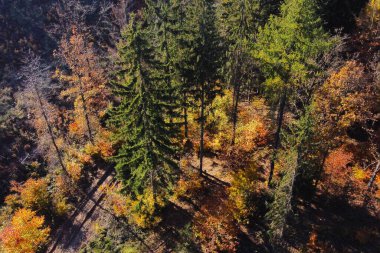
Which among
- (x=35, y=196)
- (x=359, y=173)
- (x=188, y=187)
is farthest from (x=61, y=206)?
(x=359, y=173)

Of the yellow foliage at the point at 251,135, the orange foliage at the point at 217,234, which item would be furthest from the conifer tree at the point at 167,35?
the orange foliage at the point at 217,234

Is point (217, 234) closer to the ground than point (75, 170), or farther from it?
farther from it

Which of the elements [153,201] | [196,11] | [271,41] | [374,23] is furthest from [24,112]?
[374,23]

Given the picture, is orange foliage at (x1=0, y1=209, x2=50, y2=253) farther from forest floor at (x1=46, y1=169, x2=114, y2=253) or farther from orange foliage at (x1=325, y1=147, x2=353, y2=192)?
orange foliage at (x1=325, y1=147, x2=353, y2=192)

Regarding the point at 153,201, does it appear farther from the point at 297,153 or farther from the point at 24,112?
the point at 24,112

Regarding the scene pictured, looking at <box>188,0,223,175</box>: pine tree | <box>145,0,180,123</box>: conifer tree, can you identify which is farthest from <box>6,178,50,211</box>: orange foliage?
<box>188,0,223,175</box>: pine tree

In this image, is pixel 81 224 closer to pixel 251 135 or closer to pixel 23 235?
Answer: pixel 23 235
